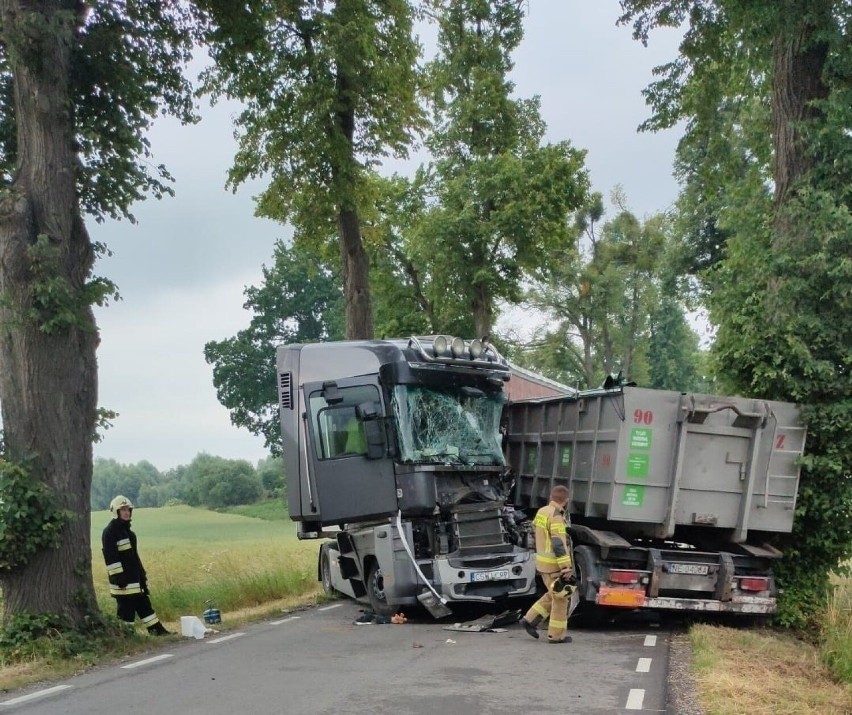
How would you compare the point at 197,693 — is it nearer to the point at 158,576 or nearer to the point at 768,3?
the point at 158,576

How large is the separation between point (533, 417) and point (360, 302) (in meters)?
5.82

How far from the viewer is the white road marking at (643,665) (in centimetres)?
888

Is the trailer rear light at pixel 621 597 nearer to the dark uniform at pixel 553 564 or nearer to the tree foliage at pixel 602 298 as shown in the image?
the dark uniform at pixel 553 564

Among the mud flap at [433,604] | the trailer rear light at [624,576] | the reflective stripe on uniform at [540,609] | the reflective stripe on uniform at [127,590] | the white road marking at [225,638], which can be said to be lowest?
the white road marking at [225,638]

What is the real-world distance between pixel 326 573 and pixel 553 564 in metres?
6.63

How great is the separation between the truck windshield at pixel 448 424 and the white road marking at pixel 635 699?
16.8 feet

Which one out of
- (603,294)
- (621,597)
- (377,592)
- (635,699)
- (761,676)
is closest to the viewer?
(635,699)

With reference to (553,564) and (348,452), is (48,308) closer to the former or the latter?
(348,452)

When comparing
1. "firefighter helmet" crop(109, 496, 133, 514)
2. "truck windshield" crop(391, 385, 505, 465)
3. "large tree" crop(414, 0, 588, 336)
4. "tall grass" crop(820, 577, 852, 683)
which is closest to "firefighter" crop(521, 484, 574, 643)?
"truck windshield" crop(391, 385, 505, 465)

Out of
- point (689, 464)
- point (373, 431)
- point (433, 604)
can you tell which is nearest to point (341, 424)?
point (373, 431)

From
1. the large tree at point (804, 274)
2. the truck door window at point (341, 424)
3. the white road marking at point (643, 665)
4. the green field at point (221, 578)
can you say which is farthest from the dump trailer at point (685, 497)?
the green field at point (221, 578)

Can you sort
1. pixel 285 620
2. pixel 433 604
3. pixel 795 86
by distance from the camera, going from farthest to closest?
pixel 795 86
pixel 285 620
pixel 433 604

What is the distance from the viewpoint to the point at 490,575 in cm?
1234

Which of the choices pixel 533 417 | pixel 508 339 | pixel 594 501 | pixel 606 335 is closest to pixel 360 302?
pixel 533 417
